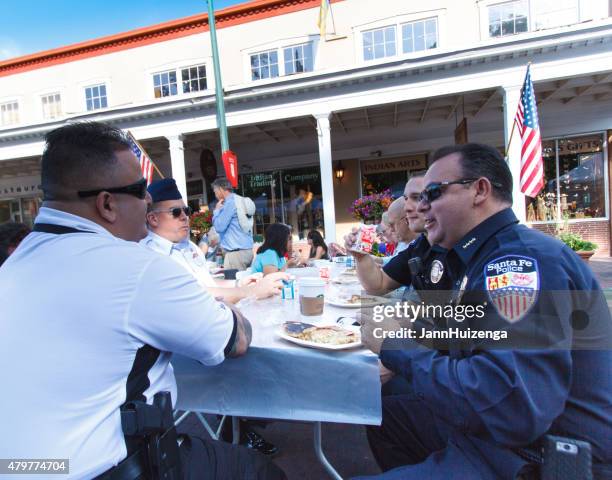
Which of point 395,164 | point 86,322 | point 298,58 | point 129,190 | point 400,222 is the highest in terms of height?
point 298,58

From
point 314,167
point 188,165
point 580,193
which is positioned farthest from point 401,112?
point 188,165

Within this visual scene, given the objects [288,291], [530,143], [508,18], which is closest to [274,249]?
[288,291]

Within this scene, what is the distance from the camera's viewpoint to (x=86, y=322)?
935 millimetres

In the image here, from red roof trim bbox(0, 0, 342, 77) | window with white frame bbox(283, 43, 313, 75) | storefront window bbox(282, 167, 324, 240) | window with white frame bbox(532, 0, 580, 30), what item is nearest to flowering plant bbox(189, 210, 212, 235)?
storefront window bbox(282, 167, 324, 240)

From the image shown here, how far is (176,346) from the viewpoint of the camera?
3.52 feet

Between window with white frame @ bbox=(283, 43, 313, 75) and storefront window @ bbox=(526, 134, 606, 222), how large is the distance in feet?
21.9

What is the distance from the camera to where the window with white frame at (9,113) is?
12688 mm

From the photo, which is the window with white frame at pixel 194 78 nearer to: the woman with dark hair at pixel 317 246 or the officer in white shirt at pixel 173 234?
the woman with dark hair at pixel 317 246

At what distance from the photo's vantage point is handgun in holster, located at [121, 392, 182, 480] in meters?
1.00

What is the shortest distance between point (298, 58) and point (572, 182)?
796 cm

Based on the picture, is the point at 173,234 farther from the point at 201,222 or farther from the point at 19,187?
the point at 19,187

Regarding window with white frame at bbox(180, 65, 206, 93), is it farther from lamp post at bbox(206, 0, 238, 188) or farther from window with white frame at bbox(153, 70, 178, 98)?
lamp post at bbox(206, 0, 238, 188)

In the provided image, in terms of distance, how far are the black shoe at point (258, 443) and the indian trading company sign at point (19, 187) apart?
15016 mm

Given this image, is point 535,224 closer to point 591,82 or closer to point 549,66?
point 591,82
